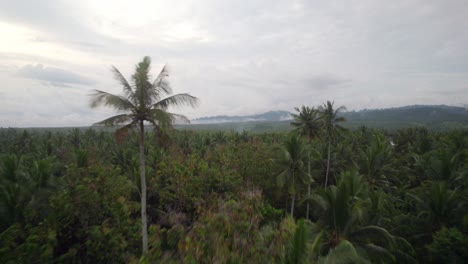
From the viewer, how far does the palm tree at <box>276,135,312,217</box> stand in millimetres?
21219

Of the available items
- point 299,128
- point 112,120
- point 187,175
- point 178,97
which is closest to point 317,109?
point 299,128

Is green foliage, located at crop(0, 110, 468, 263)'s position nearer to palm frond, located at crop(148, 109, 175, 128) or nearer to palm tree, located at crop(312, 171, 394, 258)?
palm tree, located at crop(312, 171, 394, 258)

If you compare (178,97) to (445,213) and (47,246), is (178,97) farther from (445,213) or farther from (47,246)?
(445,213)

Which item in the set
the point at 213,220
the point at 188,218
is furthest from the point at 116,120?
the point at 213,220

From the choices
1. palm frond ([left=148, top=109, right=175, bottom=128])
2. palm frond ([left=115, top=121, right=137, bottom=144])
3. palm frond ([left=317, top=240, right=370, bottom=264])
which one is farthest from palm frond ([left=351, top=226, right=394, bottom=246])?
palm frond ([left=115, top=121, right=137, bottom=144])

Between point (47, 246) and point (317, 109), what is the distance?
73.4 feet

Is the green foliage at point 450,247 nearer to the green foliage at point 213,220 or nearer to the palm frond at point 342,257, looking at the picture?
the green foliage at point 213,220

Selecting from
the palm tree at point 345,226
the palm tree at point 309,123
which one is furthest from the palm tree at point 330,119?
the palm tree at point 345,226

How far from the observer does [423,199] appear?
15.6m

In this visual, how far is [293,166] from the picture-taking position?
2161 centimetres

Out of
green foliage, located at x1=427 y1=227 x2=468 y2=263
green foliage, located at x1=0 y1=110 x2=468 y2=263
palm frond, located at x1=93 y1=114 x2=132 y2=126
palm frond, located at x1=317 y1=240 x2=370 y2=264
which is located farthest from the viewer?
palm frond, located at x1=93 y1=114 x2=132 y2=126

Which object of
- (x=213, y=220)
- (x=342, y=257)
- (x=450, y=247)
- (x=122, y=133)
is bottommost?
(x=450, y=247)

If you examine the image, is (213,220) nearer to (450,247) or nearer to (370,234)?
(370,234)

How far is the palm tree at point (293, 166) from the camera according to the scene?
21.2 meters
